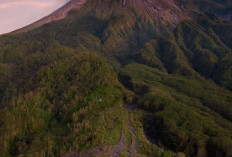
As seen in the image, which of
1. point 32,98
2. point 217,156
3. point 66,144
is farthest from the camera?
point 32,98

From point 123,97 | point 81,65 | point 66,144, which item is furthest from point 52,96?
point 66,144

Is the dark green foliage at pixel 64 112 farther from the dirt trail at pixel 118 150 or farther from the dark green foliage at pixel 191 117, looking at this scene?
the dark green foliage at pixel 191 117

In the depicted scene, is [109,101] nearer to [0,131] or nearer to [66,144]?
[66,144]

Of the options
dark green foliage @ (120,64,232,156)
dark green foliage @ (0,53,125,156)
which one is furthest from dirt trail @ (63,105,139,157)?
dark green foliage @ (120,64,232,156)

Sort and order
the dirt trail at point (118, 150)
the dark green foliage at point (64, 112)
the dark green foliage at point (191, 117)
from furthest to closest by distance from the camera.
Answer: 1. the dark green foliage at point (191, 117)
2. the dark green foliage at point (64, 112)
3. the dirt trail at point (118, 150)

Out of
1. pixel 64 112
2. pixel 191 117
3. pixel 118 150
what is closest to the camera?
pixel 118 150

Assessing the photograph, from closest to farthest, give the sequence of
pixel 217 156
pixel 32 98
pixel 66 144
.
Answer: pixel 66 144, pixel 217 156, pixel 32 98

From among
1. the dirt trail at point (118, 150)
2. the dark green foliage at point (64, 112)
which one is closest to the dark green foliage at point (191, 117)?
the dirt trail at point (118, 150)

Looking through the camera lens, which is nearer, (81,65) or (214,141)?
(214,141)

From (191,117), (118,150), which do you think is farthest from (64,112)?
(191,117)

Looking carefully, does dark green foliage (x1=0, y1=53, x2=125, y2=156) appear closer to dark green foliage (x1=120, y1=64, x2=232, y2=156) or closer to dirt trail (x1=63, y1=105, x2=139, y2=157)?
dirt trail (x1=63, y1=105, x2=139, y2=157)

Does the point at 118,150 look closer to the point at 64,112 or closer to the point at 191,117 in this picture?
the point at 191,117
